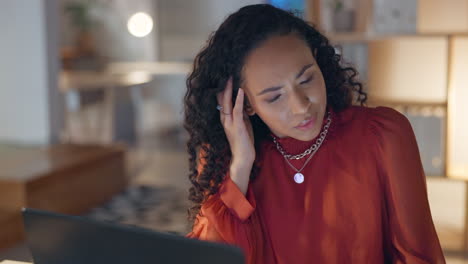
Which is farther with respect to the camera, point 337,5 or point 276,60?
point 337,5

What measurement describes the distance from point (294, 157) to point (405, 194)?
0.23m

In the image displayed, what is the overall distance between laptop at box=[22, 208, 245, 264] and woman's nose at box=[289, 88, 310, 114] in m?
0.43

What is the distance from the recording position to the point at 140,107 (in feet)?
21.5

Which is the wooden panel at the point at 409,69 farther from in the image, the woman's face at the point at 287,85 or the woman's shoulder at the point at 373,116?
the woman's face at the point at 287,85

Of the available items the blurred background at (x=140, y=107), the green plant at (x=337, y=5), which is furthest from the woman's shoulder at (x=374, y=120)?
the green plant at (x=337, y=5)

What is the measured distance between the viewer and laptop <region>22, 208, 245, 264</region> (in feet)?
2.27

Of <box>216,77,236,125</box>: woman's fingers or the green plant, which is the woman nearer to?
<box>216,77,236,125</box>: woman's fingers

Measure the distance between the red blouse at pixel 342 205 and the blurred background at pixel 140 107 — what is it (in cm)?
50

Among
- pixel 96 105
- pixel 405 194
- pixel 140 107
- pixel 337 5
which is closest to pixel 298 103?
pixel 405 194

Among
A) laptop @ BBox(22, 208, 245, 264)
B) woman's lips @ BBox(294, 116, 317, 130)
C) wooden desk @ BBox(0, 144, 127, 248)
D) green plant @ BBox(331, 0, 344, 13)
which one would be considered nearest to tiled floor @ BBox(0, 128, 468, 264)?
wooden desk @ BBox(0, 144, 127, 248)

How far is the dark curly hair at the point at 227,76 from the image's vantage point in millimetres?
1116

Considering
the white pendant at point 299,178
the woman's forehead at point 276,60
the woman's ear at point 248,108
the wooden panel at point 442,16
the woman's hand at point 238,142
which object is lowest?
the white pendant at point 299,178

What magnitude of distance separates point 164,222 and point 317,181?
2789mm

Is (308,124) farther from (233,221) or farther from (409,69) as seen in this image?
(409,69)
